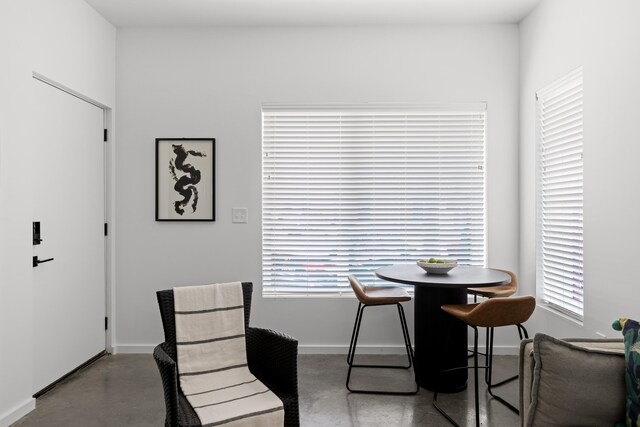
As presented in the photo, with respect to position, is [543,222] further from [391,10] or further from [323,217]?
[391,10]

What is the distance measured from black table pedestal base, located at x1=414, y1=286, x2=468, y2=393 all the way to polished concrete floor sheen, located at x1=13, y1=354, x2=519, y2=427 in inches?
3.8

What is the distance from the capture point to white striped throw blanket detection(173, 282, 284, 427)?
222 cm

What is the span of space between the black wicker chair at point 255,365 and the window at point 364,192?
159 centimetres

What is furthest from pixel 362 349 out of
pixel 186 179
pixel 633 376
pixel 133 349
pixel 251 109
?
pixel 633 376

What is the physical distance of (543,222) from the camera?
383 centimetres

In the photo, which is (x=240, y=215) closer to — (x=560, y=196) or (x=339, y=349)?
(x=339, y=349)

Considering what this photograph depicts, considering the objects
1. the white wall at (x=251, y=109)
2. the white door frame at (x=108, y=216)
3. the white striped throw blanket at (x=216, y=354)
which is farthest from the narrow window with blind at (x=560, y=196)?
the white door frame at (x=108, y=216)

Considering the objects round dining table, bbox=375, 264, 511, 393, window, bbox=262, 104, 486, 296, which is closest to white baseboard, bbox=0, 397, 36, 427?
window, bbox=262, 104, 486, 296

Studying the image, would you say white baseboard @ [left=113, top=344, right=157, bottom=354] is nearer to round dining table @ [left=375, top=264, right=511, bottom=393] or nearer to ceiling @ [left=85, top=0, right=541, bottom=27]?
round dining table @ [left=375, top=264, right=511, bottom=393]

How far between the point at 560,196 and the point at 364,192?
64.0 inches

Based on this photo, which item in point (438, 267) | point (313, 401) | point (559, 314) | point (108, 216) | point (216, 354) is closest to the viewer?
point (216, 354)

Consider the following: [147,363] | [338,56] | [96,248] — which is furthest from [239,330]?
[338,56]

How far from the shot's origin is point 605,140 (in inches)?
114

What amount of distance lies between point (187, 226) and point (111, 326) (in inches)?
45.2
